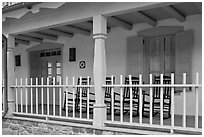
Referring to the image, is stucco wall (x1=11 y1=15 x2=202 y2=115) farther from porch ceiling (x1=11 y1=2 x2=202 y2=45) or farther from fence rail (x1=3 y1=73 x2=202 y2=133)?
fence rail (x1=3 y1=73 x2=202 y2=133)

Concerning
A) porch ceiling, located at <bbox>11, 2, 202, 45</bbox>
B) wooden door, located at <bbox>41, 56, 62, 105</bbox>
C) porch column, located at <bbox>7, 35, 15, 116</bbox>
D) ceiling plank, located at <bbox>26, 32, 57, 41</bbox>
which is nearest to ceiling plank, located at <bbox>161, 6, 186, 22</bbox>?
porch ceiling, located at <bbox>11, 2, 202, 45</bbox>

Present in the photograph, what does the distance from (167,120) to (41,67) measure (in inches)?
195

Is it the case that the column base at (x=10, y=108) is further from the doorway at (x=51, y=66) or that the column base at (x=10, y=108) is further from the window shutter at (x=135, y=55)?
the window shutter at (x=135, y=55)

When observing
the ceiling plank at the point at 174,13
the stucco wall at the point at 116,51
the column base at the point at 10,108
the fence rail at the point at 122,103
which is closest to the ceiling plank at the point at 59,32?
the stucco wall at the point at 116,51

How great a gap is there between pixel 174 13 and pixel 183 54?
979 millimetres

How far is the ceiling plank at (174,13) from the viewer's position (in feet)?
14.8

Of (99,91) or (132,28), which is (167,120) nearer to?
(99,91)

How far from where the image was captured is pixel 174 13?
475 centimetres

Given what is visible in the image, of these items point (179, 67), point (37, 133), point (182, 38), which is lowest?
point (37, 133)

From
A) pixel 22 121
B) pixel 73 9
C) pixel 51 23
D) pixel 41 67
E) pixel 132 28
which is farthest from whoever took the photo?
pixel 41 67

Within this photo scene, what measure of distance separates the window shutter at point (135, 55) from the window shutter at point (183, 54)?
2.80ft

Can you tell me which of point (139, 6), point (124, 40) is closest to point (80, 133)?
point (139, 6)

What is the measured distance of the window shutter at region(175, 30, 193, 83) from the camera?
5.20 meters

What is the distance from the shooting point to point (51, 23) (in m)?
4.81
